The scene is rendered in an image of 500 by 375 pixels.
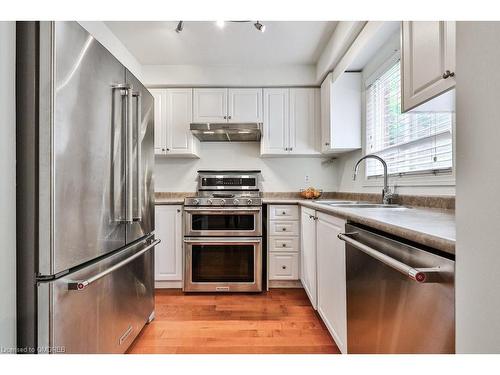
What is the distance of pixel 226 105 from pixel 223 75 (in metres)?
0.33

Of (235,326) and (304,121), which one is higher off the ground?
(304,121)

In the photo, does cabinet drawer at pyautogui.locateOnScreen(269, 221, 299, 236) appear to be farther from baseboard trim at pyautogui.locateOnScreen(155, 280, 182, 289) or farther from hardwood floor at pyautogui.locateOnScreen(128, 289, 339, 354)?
baseboard trim at pyautogui.locateOnScreen(155, 280, 182, 289)

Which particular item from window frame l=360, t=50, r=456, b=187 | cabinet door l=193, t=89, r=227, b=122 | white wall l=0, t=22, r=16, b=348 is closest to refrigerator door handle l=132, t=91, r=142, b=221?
white wall l=0, t=22, r=16, b=348

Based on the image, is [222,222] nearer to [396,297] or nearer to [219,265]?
[219,265]

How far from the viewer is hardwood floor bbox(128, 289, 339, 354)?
1.71 meters

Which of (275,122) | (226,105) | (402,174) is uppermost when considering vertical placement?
(226,105)

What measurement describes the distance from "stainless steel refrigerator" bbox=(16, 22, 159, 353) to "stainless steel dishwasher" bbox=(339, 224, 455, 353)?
115cm

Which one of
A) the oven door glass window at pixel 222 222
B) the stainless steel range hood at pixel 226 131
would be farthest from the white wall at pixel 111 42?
the oven door glass window at pixel 222 222

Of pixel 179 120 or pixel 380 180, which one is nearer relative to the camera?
pixel 380 180

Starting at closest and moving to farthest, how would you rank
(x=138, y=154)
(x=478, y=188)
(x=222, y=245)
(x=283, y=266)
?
(x=478, y=188) < (x=138, y=154) < (x=222, y=245) < (x=283, y=266)

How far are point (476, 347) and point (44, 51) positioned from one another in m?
1.42

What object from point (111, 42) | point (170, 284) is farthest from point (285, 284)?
point (111, 42)

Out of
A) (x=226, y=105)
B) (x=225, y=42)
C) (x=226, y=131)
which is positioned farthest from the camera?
(x=226, y=105)

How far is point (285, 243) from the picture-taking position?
2734mm
